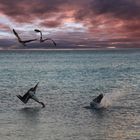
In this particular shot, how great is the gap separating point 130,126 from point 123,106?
10539 mm

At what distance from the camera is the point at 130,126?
3303 centimetres

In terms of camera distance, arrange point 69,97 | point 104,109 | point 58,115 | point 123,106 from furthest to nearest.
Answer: point 69,97
point 123,106
point 104,109
point 58,115

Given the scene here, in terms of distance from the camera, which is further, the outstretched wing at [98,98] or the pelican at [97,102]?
the outstretched wing at [98,98]

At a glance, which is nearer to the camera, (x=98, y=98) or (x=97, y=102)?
(x=98, y=98)

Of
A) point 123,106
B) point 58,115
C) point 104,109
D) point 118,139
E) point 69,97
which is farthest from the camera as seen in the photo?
point 69,97

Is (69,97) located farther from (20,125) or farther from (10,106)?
(20,125)

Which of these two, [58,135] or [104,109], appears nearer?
[58,135]

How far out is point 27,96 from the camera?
39406 millimetres

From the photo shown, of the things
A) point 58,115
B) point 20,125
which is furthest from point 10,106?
point 20,125

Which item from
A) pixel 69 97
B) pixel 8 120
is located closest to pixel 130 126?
pixel 8 120

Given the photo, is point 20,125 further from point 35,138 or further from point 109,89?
point 109,89

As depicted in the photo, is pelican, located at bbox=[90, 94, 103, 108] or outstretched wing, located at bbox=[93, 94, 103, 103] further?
outstretched wing, located at bbox=[93, 94, 103, 103]

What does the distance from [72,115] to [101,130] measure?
6.47 metres

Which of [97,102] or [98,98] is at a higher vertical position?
[98,98]
